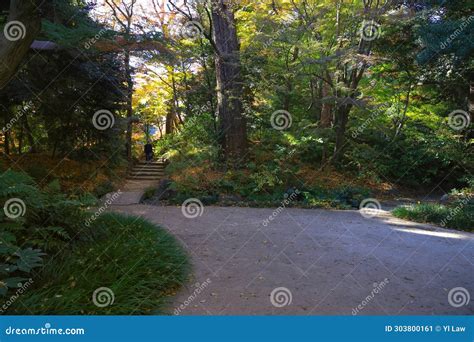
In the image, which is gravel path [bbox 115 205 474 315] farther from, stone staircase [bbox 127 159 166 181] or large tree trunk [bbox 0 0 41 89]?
stone staircase [bbox 127 159 166 181]

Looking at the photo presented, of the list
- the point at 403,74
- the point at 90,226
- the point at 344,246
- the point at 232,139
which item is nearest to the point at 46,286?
the point at 90,226

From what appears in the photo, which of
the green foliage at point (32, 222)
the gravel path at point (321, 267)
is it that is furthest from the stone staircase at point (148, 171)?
the green foliage at point (32, 222)

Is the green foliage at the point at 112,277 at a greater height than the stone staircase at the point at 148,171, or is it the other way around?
the green foliage at the point at 112,277

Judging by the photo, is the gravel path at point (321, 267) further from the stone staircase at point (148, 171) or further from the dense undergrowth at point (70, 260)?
the stone staircase at point (148, 171)

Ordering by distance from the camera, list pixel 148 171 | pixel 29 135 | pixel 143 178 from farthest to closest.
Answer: pixel 148 171 → pixel 143 178 → pixel 29 135

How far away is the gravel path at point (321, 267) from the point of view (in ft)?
10.3

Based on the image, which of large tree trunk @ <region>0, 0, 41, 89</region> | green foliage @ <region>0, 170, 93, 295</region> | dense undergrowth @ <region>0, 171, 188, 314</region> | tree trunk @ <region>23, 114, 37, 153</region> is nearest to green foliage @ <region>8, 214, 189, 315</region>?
dense undergrowth @ <region>0, 171, 188, 314</region>

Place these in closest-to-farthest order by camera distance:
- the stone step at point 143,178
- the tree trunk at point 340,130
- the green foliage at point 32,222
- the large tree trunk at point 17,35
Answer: the green foliage at point 32,222 → the large tree trunk at point 17,35 → the tree trunk at point 340,130 → the stone step at point 143,178

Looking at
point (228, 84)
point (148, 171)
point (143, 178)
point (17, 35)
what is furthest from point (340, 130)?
point (17, 35)

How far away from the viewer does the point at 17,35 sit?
4.13 metres

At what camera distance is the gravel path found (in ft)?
10.3

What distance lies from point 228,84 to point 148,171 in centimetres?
597

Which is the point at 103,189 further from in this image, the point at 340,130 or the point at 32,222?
the point at 340,130

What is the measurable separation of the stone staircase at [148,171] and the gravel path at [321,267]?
21.8ft
